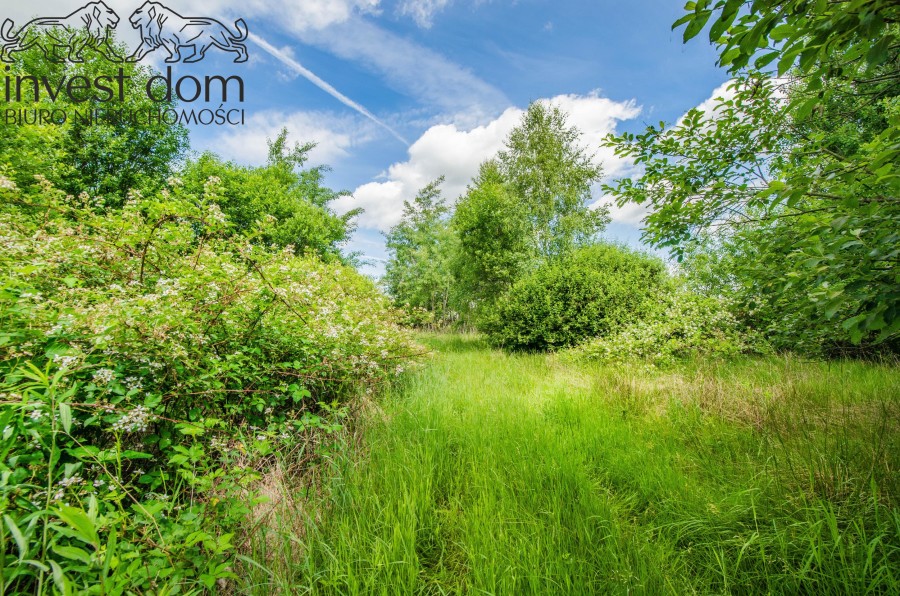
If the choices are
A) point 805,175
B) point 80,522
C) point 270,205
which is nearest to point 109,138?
point 270,205

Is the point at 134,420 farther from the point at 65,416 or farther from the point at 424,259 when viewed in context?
the point at 424,259

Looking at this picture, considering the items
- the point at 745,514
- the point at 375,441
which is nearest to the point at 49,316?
the point at 375,441

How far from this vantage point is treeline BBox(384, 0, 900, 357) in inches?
58.0

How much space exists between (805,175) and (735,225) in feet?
5.11

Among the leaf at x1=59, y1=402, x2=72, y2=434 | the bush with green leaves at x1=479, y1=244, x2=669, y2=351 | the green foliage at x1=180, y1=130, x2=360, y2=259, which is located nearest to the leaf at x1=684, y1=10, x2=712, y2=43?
the leaf at x1=59, y1=402, x2=72, y2=434

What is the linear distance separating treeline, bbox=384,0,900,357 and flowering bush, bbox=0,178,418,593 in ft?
10.1

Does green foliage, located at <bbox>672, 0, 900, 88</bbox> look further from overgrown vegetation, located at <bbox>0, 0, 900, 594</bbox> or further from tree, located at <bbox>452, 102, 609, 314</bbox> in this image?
tree, located at <bbox>452, 102, 609, 314</bbox>

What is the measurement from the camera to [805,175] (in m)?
2.02

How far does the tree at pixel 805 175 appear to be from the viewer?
4.35ft

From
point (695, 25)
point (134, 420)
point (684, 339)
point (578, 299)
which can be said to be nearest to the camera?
point (695, 25)

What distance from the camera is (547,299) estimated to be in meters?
9.06

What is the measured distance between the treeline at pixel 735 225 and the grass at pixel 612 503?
0.94m

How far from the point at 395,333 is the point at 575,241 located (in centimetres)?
1150

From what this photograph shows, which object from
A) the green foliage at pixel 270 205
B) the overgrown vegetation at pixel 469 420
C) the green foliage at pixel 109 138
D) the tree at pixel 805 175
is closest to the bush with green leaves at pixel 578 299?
the overgrown vegetation at pixel 469 420
